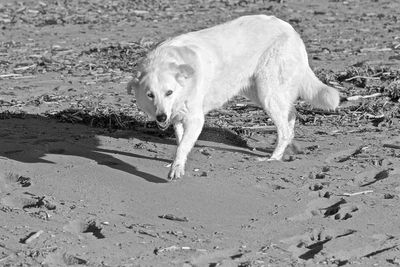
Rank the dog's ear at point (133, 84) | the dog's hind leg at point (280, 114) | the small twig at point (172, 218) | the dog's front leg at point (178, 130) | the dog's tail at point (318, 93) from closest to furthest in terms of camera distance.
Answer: the small twig at point (172, 218), the dog's ear at point (133, 84), the dog's front leg at point (178, 130), the dog's hind leg at point (280, 114), the dog's tail at point (318, 93)

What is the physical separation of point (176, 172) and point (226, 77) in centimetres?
129

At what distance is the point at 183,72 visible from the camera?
7.67 metres

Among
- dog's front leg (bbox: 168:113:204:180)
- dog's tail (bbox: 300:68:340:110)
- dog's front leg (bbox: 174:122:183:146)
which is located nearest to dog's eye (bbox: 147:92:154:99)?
dog's front leg (bbox: 168:113:204:180)

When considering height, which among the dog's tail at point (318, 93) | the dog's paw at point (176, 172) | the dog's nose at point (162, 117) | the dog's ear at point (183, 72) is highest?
the dog's ear at point (183, 72)

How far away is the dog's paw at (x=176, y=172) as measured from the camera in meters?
7.45

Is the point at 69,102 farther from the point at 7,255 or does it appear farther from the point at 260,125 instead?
the point at 7,255

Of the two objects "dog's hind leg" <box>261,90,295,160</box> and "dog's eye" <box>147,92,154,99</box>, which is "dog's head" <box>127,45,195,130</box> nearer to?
"dog's eye" <box>147,92,154,99</box>

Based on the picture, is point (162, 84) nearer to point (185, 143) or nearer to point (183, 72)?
point (183, 72)

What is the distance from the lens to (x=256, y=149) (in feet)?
28.5

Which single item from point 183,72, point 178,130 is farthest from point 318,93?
point 183,72

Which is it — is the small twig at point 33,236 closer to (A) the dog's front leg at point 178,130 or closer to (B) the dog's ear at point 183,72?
(B) the dog's ear at point 183,72

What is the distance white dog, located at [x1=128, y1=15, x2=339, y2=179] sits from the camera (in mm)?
7652

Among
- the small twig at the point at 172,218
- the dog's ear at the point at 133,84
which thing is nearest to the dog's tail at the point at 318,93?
the dog's ear at the point at 133,84

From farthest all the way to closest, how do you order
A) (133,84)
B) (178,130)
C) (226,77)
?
(226,77), (178,130), (133,84)
